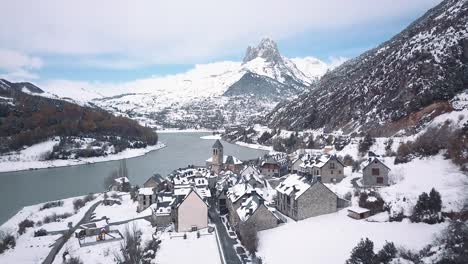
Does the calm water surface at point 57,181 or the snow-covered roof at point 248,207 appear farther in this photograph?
the calm water surface at point 57,181

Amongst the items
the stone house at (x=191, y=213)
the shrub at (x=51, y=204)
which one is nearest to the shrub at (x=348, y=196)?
the stone house at (x=191, y=213)

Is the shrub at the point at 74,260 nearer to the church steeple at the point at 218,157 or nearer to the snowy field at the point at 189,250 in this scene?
the snowy field at the point at 189,250

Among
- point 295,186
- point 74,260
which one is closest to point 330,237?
point 295,186

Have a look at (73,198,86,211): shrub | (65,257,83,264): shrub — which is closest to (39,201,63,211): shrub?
(73,198,86,211): shrub

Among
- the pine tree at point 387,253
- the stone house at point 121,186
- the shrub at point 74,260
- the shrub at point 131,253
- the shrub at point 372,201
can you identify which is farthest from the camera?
the stone house at point 121,186

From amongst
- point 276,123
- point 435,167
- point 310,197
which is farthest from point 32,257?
point 276,123

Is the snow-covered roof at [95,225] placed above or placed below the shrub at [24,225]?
above

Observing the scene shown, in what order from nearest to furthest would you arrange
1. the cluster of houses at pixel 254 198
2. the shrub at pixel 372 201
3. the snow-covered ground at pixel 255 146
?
the shrub at pixel 372 201, the cluster of houses at pixel 254 198, the snow-covered ground at pixel 255 146
